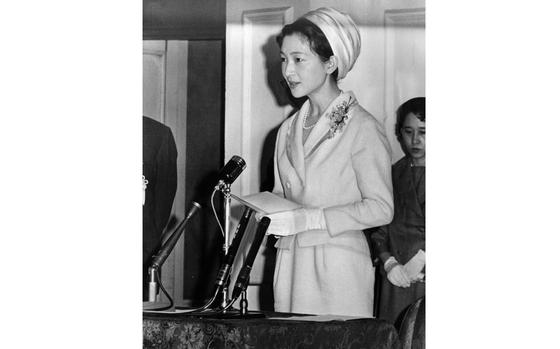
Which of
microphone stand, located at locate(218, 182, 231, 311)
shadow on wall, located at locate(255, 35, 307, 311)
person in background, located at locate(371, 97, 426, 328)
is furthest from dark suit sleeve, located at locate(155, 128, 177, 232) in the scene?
person in background, located at locate(371, 97, 426, 328)

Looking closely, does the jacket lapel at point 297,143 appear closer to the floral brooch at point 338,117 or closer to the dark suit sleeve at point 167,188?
the floral brooch at point 338,117

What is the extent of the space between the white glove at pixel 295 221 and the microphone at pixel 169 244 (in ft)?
0.80

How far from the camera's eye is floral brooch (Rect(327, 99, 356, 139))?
268 cm

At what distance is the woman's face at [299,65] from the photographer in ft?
8.87

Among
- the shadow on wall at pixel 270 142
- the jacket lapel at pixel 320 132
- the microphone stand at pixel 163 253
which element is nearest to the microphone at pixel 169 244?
the microphone stand at pixel 163 253

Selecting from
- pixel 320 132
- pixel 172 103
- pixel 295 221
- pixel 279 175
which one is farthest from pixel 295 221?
pixel 172 103

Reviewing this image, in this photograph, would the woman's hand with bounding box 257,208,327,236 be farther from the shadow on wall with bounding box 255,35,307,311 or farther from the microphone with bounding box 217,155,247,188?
the microphone with bounding box 217,155,247,188

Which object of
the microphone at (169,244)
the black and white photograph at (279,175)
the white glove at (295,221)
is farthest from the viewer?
the microphone at (169,244)

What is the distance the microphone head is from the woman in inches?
4.2

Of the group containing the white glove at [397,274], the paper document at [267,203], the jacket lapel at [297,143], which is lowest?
the white glove at [397,274]

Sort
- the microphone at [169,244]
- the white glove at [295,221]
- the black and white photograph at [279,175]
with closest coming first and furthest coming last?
the black and white photograph at [279,175] → the white glove at [295,221] → the microphone at [169,244]

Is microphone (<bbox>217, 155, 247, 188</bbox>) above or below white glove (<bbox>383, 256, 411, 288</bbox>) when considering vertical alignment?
above
